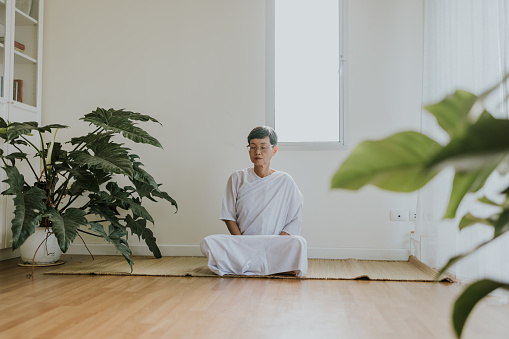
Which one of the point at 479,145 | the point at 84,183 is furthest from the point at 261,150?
the point at 479,145

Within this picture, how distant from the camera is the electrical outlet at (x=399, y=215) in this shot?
420 cm

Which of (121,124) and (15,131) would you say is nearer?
(15,131)

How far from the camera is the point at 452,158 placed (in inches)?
13.1

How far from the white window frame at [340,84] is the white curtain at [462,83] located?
67cm

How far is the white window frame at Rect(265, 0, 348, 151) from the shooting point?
4.33 metres

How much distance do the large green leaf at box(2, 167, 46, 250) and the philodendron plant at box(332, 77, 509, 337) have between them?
2948 mm

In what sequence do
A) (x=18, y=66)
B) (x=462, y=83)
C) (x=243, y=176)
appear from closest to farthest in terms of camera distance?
(x=462, y=83), (x=243, y=176), (x=18, y=66)

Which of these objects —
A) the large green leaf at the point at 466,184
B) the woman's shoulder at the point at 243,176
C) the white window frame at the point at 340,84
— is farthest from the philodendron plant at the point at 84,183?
the large green leaf at the point at 466,184

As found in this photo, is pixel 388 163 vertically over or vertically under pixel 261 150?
under

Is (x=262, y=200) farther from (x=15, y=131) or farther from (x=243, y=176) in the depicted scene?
(x=15, y=131)

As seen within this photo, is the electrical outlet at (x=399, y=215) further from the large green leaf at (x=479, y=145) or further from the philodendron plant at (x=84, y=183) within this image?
the large green leaf at (x=479, y=145)

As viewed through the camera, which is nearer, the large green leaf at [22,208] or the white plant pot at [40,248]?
the large green leaf at [22,208]

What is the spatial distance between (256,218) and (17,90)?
2.28m

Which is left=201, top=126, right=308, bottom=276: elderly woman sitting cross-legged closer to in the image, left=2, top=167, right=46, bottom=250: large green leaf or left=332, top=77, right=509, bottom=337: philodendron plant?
left=2, top=167, right=46, bottom=250: large green leaf
